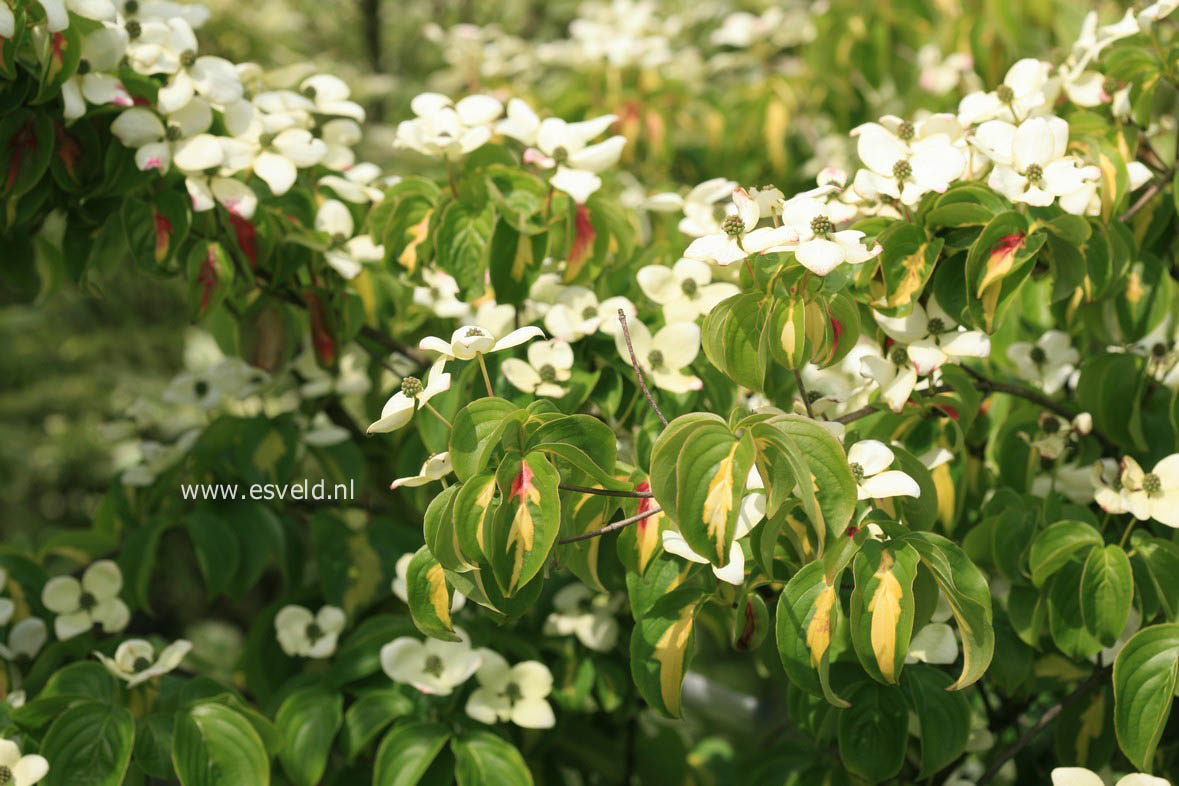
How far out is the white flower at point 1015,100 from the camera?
1198 mm

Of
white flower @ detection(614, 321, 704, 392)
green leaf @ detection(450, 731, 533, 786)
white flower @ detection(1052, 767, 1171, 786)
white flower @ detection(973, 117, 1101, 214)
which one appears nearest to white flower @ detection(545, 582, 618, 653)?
green leaf @ detection(450, 731, 533, 786)

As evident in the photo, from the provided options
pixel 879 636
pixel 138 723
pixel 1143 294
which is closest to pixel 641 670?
pixel 879 636

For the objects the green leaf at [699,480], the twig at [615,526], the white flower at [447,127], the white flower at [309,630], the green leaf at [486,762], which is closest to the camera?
the green leaf at [699,480]

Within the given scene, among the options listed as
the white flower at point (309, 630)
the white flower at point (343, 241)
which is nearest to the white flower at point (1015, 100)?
the white flower at point (343, 241)

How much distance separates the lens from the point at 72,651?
1385 millimetres

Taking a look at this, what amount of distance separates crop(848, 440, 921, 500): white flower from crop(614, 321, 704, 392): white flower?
25 centimetres

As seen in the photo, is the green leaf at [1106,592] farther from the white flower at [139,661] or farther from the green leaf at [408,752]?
the white flower at [139,661]

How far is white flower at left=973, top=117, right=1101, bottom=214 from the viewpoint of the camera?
1.06 metres

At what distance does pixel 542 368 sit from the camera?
1.22m

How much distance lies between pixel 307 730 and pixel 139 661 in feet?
0.70

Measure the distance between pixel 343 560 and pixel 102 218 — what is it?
0.53 meters

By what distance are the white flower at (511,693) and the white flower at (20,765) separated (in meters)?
0.44

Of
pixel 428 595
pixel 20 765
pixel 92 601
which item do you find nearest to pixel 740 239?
pixel 428 595

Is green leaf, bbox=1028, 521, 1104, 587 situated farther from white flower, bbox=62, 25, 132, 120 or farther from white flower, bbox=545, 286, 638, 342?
white flower, bbox=62, 25, 132, 120
